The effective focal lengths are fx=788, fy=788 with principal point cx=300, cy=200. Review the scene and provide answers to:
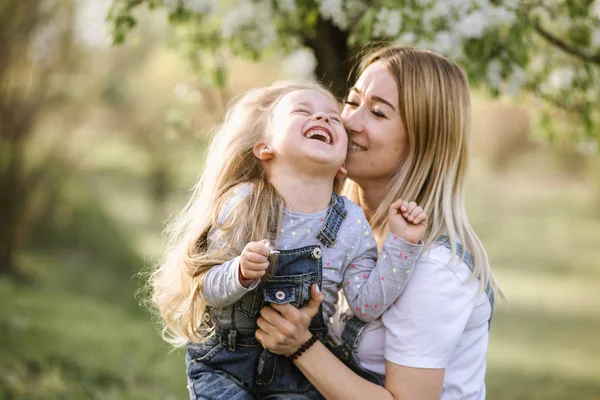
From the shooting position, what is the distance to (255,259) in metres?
2.19

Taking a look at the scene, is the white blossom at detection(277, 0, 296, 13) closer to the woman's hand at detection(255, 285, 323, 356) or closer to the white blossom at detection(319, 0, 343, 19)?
the white blossom at detection(319, 0, 343, 19)

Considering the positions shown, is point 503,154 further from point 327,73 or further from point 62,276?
point 327,73

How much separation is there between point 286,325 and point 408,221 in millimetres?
502

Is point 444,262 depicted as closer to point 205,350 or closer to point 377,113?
point 377,113

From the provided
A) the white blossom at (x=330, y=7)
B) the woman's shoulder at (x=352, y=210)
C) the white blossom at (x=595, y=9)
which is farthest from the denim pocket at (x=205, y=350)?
the white blossom at (x=595, y=9)

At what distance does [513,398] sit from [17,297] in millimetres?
5546

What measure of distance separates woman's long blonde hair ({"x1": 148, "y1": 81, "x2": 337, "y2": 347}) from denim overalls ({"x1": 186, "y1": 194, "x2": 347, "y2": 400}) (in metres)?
0.09

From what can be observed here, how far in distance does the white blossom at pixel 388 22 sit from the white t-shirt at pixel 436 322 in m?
1.12

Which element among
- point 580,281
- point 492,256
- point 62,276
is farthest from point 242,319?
point 492,256

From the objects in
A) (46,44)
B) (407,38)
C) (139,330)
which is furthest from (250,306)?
(46,44)

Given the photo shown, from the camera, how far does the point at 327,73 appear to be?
4043mm

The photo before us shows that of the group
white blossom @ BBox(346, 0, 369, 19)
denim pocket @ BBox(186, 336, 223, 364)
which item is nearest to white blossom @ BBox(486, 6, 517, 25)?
white blossom @ BBox(346, 0, 369, 19)

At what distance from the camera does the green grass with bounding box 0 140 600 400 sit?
247 inches

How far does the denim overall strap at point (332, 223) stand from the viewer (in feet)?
8.29
